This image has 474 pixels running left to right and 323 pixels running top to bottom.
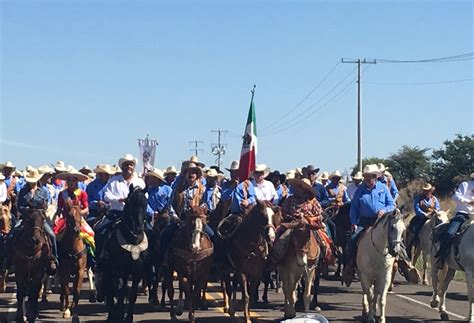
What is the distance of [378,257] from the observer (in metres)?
12.8

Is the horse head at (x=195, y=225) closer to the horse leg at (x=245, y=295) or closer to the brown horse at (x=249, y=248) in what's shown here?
the brown horse at (x=249, y=248)

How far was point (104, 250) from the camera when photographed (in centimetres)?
1266

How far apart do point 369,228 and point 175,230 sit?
3.43m

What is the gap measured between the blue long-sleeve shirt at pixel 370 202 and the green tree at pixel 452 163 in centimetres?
4454

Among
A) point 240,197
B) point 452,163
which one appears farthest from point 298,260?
point 452,163

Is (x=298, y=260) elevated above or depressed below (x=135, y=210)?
below

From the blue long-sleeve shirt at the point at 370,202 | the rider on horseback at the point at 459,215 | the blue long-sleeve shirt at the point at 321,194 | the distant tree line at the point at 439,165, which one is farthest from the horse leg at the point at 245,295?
the distant tree line at the point at 439,165

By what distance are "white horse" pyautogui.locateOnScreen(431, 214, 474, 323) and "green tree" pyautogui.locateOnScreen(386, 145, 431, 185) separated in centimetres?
5266

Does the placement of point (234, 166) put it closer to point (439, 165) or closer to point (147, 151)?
point (147, 151)

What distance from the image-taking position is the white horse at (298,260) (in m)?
12.5

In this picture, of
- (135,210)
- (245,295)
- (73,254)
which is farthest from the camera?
(73,254)

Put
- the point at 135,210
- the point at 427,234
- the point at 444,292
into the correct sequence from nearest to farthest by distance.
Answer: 1. the point at 135,210
2. the point at 444,292
3. the point at 427,234

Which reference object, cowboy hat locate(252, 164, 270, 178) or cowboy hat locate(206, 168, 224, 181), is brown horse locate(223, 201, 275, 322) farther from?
cowboy hat locate(206, 168, 224, 181)

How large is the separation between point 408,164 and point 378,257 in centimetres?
5755
